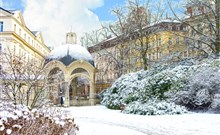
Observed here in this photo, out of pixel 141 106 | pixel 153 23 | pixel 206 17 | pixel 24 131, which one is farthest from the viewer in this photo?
pixel 153 23

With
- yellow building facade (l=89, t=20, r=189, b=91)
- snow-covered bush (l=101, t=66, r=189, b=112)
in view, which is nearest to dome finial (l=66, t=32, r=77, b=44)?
yellow building facade (l=89, t=20, r=189, b=91)

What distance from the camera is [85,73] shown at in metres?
32.2

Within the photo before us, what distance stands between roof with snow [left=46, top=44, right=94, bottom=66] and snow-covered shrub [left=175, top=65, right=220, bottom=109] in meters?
16.0

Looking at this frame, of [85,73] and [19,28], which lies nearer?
[85,73]

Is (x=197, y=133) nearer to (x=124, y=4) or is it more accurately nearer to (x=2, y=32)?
(x=124, y=4)

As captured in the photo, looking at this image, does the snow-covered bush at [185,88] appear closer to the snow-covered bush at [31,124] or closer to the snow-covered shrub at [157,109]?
the snow-covered shrub at [157,109]

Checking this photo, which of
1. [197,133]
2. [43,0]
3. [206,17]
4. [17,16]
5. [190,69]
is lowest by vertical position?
[197,133]

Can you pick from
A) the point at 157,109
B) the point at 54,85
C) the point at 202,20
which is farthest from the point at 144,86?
the point at 54,85

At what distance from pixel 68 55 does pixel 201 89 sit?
59.1ft

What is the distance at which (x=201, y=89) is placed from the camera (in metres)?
16.4

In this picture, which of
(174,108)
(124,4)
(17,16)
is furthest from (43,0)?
(17,16)

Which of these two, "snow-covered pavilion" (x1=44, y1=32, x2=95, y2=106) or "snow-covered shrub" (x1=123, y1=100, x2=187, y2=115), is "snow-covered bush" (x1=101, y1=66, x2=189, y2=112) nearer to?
"snow-covered shrub" (x1=123, y1=100, x2=187, y2=115)

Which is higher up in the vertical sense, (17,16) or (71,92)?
(17,16)

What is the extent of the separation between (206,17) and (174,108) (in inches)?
330
